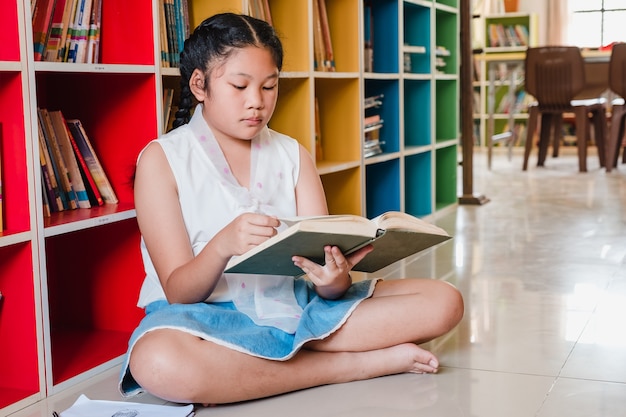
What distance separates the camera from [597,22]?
25.9 feet

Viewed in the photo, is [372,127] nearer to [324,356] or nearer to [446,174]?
[446,174]

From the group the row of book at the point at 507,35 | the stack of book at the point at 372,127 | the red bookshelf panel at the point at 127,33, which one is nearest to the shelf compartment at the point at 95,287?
the red bookshelf panel at the point at 127,33

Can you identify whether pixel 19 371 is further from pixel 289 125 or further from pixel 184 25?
pixel 289 125

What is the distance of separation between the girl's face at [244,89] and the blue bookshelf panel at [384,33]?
1.72 metres

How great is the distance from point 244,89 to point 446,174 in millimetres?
2594

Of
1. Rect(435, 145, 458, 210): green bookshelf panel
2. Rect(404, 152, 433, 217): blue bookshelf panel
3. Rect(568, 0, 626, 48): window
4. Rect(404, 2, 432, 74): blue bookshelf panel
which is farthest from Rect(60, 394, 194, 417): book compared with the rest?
Rect(568, 0, 626, 48): window

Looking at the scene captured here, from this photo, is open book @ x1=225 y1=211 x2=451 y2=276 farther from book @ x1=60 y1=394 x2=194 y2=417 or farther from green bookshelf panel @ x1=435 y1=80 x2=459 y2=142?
green bookshelf panel @ x1=435 y1=80 x2=459 y2=142

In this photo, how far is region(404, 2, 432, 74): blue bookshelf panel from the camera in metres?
3.46

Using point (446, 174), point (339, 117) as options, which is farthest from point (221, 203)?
point (446, 174)

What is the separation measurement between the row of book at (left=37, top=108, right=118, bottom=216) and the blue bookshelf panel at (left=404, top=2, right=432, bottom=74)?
2.00m

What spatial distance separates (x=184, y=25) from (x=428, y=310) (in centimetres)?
89

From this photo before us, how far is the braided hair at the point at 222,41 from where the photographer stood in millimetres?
1417

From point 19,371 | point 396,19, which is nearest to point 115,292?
point 19,371

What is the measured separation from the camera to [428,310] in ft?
4.96
